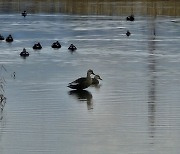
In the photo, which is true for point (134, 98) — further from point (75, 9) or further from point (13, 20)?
point (75, 9)

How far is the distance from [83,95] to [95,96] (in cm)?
36

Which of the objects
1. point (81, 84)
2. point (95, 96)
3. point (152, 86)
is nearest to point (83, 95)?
point (95, 96)

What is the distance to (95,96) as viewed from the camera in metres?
17.4

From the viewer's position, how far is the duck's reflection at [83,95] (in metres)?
16.6

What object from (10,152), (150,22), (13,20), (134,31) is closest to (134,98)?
(10,152)

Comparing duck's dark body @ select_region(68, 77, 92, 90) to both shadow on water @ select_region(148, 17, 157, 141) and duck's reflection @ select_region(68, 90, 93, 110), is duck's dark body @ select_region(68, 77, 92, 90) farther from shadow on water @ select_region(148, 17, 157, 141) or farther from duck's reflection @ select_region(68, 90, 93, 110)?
shadow on water @ select_region(148, 17, 157, 141)

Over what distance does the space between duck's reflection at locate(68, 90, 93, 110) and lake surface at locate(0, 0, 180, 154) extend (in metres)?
0.03

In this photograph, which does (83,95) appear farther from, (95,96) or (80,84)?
(80,84)

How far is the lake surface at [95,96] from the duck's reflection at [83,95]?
3 centimetres

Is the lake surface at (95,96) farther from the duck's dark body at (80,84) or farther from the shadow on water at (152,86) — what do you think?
the duck's dark body at (80,84)

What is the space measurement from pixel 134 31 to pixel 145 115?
24.3 meters

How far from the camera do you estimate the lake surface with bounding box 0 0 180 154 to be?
39.9ft

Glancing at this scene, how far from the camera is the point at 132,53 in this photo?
91.2 feet

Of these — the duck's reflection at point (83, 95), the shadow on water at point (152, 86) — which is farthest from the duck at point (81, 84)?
the shadow on water at point (152, 86)
